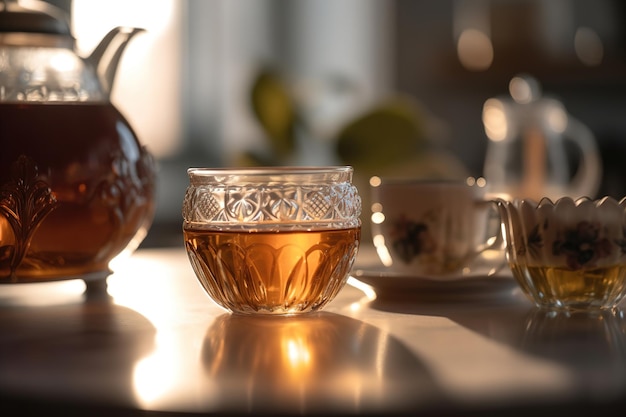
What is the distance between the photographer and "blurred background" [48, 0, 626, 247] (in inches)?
137

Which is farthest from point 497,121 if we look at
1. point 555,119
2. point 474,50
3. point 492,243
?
point 474,50

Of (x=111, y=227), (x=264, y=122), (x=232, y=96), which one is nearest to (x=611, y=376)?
(x=111, y=227)

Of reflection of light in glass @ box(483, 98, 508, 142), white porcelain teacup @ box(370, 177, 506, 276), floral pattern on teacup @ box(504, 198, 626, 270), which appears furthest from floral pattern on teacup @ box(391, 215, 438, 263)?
reflection of light in glass @ box(483, 98, 508, 142)

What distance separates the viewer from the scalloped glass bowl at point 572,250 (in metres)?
0.82

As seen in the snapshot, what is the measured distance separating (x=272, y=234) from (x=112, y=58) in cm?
42

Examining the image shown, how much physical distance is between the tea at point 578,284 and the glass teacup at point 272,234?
0.18 meters

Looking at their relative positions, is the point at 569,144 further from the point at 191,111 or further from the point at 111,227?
the point at 111,227

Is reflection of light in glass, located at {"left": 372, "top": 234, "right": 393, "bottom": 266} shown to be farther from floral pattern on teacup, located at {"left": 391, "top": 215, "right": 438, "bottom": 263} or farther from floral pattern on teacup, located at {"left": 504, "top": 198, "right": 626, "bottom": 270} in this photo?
floral pattern on teacup, located at {"left": 504, "top": 198, "right": 626, "bottom": 270}

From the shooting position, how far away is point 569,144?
348 cm

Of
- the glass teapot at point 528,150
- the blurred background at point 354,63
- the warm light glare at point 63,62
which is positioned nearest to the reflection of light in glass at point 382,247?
the warm light glare at point 63,62

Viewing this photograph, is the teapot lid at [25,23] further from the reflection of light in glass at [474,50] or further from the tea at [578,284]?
the reflection of light in glass at [474,50]

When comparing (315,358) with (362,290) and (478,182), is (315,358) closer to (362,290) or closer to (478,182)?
(362,290)

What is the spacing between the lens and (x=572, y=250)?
2.71 ft

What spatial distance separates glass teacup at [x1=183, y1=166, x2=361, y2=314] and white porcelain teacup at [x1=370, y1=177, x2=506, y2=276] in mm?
286
